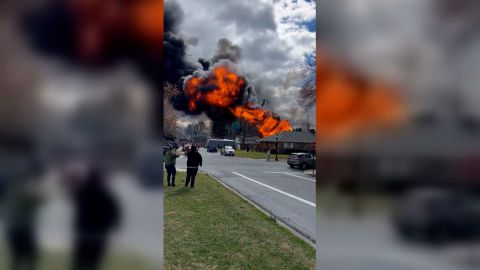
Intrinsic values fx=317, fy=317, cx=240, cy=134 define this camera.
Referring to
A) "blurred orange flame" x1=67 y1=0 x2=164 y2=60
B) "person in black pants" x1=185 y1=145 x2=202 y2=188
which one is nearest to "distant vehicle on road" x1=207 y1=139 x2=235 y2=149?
"person in black pants" x1=185 y1=145 x2=202 y2=188

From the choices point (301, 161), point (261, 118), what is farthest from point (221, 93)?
point (301, 161)

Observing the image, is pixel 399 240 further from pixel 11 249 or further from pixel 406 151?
pixel 11 249

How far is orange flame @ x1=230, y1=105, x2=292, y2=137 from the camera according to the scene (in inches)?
502

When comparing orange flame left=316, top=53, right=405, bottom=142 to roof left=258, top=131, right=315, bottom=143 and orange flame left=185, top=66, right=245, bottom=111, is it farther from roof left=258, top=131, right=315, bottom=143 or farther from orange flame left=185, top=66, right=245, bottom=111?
roof left=258, top=131, right=315, bottom=143

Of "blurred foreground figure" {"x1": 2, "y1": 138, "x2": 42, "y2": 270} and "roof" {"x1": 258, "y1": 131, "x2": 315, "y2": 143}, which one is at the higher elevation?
"roof" {"x1": 258, "y1": 131, "x2": 315, "y2": 143}

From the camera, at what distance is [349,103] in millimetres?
2578

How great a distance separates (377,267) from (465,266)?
619 mm

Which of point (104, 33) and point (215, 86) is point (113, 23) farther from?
point (215, 86)

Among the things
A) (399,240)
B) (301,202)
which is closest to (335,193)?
(399,240)

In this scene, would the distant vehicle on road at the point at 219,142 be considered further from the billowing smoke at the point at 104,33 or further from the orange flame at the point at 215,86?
the billowing smoke at the point at 104,33

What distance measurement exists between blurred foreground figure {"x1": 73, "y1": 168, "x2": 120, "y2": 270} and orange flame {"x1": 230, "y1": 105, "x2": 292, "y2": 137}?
10354 millimetres

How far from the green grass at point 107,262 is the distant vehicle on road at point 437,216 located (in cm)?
193

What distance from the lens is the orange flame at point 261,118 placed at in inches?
502

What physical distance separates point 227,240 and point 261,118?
7903mm
